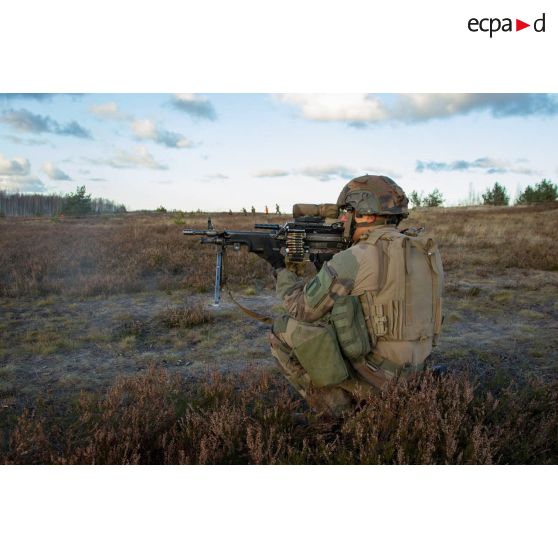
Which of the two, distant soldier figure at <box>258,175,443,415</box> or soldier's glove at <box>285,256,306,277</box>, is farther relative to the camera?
soldier's glove at <box>285,256,306,277</box>

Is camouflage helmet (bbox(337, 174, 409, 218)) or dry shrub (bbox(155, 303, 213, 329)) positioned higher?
camouflage helmet (bbox(337, 174, 409, 218))

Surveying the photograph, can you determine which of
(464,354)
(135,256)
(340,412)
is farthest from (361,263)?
(135,256)

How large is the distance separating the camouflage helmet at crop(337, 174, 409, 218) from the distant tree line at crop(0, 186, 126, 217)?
24.6 meters

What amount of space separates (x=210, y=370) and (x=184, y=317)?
223cm

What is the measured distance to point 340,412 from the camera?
3572 mm

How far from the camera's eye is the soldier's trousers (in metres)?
3.61

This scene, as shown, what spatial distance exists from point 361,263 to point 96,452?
2.34 metres

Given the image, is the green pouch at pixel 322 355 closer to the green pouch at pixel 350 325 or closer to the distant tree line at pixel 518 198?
the green pouch at pixel 350 325

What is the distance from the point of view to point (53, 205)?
26484 millimetres

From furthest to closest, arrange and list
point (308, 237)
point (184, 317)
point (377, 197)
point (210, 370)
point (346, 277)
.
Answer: point (184, 317) < point (210, 370) < point (308, 237) < point (377, 197) < point (346, 277)

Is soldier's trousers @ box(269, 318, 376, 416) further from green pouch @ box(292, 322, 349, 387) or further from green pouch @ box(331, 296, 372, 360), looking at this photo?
green pouch @ box(331, 296, 372, 360)

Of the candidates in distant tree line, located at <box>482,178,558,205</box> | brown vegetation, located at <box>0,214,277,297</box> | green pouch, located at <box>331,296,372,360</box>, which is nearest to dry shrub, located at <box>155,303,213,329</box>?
brown vegetation, located at <box>0,214,277,297</box>

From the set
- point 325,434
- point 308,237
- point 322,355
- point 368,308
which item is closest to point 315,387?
point 322,355

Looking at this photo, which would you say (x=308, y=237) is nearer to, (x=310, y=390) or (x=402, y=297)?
(x=402, y=297)
